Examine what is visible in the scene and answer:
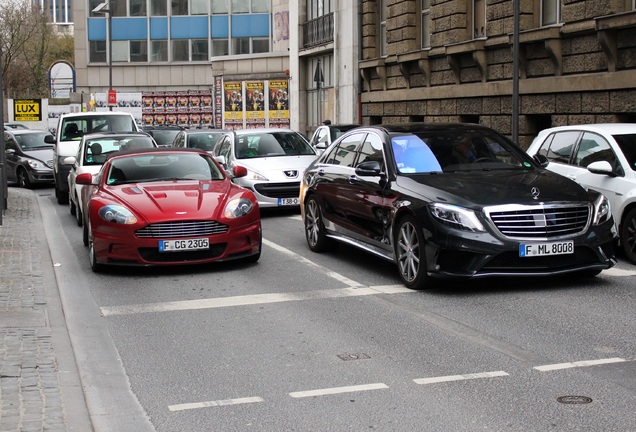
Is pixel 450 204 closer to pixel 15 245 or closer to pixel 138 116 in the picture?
pixel 15 245

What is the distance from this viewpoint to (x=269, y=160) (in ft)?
64.5

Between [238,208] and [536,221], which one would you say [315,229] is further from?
[536,221]

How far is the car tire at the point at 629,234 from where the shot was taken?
39.4 feet

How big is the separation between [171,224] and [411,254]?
290 centimetres

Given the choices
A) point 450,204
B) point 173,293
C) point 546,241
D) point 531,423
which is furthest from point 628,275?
point 531,423

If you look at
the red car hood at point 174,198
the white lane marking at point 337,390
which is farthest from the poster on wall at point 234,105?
the white lane marking at point 337,390

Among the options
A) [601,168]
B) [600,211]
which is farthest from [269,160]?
[600,211]

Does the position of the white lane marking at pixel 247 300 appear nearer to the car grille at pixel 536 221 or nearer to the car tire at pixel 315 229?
the car grille at pixel 536 221

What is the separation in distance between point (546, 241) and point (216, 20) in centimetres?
6875

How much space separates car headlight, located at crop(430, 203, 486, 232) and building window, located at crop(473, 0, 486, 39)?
19.6 m

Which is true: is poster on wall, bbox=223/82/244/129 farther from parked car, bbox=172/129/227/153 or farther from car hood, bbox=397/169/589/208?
car hood, bbox=397/169/589/208

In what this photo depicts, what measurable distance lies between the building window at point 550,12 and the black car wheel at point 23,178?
14.5 m

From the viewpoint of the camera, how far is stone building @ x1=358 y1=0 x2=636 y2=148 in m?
21.9

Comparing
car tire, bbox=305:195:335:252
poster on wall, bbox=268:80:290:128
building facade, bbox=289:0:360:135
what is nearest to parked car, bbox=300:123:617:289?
car tire, bbox=305:195:335:252
